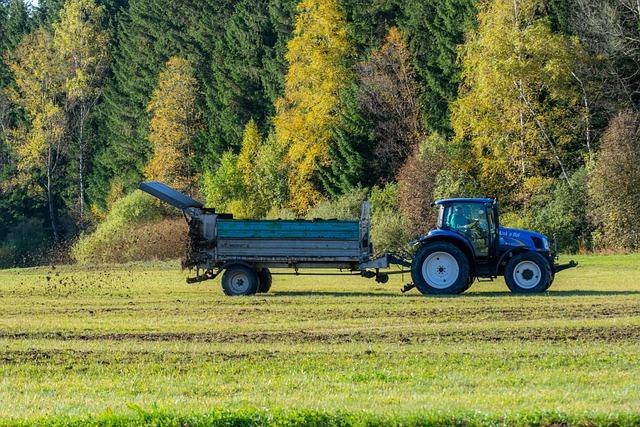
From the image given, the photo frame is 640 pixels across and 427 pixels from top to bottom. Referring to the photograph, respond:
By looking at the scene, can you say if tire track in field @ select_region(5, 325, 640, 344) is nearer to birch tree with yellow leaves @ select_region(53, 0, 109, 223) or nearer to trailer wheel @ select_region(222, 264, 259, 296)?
trailer wheel @ select_region(222, 264, 259, 296)

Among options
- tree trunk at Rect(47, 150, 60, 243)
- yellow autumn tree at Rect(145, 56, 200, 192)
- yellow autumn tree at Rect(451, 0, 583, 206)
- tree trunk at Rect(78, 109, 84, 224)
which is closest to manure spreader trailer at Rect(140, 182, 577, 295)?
yellow autumn tree at Rect(451, 0, 583, 206)

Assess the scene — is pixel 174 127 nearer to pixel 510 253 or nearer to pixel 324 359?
pixel 510 253

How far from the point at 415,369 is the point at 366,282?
22.2 metres

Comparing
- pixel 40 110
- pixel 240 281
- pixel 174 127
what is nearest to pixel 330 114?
pixel 174 127

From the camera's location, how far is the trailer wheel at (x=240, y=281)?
3155 cm

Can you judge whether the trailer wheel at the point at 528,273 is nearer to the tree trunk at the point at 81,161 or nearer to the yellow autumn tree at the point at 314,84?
the yellow autumn tree at the point at 314,84

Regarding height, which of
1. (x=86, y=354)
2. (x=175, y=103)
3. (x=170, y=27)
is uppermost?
(x=170, y=27)

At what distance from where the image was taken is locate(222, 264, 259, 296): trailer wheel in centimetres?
3155

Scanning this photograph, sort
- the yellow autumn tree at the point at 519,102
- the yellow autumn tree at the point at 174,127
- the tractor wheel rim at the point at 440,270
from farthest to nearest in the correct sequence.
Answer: the yellow autumn tree at the point at 174,127 → the yellow autumn tree at the point at 519,102 → the tractor wheel rim at the point at 440,270

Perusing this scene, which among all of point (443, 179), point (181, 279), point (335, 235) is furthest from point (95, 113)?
point (335, 235)

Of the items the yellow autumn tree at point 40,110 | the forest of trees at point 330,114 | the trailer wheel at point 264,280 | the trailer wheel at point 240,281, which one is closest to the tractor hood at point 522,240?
the trailer wheel at point 240,281

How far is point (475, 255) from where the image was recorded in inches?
1190

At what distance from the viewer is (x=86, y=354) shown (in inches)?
728

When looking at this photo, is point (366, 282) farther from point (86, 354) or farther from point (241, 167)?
point (241, 167)
